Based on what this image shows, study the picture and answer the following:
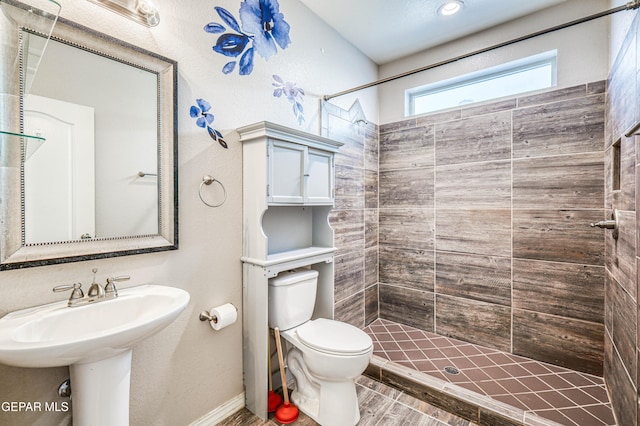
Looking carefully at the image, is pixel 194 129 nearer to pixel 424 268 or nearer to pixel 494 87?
pixel 424 268

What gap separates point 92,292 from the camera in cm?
116

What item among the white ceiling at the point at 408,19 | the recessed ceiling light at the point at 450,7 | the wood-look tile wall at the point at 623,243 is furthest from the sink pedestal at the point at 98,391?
the recessed ceiling light at the point at 450,7

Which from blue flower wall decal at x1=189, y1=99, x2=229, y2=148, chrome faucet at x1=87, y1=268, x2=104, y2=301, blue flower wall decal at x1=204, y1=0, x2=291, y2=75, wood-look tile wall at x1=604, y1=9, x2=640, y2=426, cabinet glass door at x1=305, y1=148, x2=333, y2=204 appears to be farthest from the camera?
cabinet glass door at x1=305, y1=148, x2=333, y2=204

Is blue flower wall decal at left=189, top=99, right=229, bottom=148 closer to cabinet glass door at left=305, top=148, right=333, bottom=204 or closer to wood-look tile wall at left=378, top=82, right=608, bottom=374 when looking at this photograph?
cabinet glass door at left=305, top=148, right=333, bottom=204

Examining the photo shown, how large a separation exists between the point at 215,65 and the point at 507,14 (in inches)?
90.4

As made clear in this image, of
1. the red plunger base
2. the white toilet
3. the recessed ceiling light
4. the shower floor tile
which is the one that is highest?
the recessed ceiling light

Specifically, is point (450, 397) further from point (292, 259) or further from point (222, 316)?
point (222, 316)

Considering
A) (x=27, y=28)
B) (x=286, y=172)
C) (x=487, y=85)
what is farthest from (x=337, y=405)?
(x=487, y=85)

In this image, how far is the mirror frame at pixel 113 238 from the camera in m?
1.04

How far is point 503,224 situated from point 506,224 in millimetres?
21

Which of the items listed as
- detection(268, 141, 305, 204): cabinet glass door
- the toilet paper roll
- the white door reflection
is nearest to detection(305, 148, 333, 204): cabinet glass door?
detection(268, 141, 305, 204): cabinet glass door

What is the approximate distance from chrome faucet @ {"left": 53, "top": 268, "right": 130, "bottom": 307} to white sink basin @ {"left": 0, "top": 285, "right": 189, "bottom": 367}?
2cm

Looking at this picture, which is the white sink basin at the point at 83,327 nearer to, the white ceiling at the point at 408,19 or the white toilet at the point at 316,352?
the white toilet at the point at 316,352

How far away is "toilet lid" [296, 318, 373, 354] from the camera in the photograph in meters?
1.60
